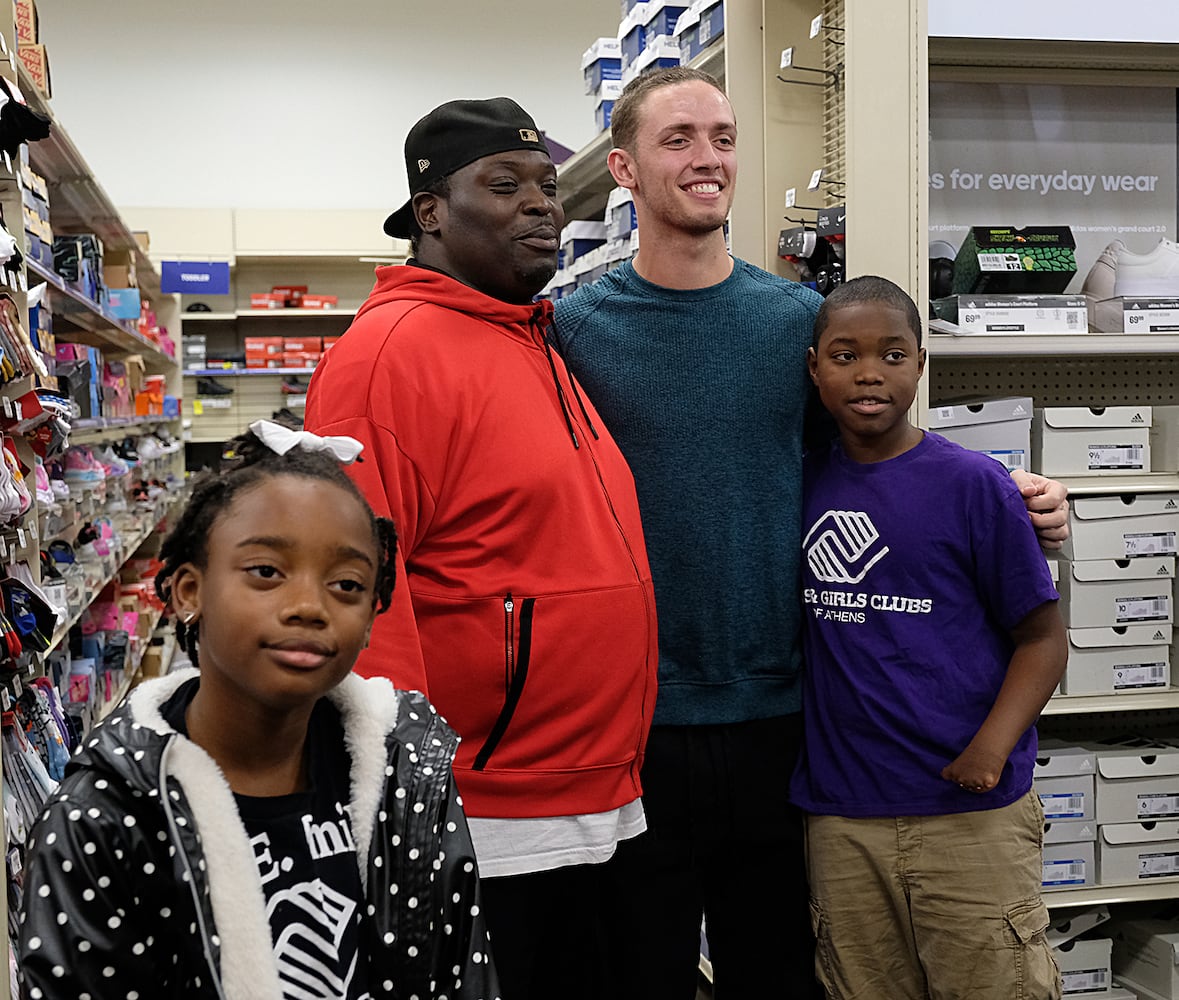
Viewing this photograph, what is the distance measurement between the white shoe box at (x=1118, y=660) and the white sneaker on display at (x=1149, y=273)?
0.80 m

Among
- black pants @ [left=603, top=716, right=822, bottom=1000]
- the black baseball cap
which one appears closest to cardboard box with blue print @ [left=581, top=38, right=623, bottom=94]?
the black baseball cap

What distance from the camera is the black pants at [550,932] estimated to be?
1665mm

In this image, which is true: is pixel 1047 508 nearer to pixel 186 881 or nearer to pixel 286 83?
pixel 186 881

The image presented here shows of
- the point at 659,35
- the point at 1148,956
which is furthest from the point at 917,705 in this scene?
the point at 659,35

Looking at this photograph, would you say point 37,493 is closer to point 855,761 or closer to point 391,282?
point 391,282

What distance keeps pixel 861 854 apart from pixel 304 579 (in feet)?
3.81

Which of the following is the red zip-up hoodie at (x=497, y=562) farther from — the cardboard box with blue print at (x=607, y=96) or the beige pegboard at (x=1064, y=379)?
the cardboard box with blue print at (x=607, y=96)

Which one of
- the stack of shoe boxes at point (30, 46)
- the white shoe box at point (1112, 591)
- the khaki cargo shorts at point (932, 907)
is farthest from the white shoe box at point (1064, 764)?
the stack of shoe boxes at point (30, 46)

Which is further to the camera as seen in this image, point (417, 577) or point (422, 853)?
point (417, 577)

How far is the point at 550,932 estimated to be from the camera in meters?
1.78

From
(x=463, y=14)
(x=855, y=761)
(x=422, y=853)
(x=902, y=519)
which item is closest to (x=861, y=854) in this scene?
(x=855, y=761)

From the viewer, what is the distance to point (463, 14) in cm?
959

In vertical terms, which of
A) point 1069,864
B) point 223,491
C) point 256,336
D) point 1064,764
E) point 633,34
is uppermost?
point 633,34

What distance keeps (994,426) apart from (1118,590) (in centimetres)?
48
